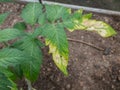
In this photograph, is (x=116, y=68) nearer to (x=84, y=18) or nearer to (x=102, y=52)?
(x=102, y=52)

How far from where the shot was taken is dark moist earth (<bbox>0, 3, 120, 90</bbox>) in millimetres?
2010

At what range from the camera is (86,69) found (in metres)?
2.07

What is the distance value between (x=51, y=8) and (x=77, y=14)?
147 mm

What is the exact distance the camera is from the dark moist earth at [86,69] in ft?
6.59

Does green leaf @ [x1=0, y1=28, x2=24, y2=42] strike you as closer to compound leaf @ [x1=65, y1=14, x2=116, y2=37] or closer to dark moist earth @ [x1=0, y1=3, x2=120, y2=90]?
compound leaf @ [x1=65, y1=14, x2=116, y2=37]

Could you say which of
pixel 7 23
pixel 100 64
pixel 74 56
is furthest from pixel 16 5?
pixel 100 64

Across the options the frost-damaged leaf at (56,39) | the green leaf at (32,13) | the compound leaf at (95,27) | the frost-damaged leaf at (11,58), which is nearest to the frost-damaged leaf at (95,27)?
the compound leaf at (95,27)

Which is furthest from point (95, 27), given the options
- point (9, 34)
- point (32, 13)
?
point (9, 34)

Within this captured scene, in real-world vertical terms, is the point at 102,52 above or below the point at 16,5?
below

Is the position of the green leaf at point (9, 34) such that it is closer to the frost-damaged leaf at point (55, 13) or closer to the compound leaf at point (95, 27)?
the frost-damaged leaf at point (55, 13)

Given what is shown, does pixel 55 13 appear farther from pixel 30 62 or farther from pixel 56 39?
pixel 30 62

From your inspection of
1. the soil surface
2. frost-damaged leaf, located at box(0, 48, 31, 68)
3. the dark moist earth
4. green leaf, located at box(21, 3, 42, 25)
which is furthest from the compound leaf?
the soil surface

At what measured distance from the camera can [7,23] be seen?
2416 millimetres

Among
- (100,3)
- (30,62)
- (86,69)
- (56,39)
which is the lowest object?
(86,69)
